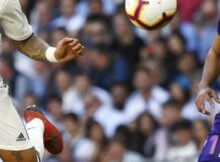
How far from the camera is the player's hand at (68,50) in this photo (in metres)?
8.20

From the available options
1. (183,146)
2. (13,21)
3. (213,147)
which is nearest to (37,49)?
(13,21)

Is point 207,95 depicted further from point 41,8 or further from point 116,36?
point 41,8

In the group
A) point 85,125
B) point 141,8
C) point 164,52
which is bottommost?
point 141,8

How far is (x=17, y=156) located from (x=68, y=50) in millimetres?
830

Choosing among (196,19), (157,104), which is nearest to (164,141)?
(157,104)

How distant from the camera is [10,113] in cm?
827

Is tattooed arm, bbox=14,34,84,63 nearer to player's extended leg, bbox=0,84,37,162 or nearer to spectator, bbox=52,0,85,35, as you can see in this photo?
player's extended leg, bbox=0,84,37,162

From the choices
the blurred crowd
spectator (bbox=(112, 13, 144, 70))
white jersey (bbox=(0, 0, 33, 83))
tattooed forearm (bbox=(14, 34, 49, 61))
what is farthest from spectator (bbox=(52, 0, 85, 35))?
white jersey (bbox=(0, 0, 33, 83))

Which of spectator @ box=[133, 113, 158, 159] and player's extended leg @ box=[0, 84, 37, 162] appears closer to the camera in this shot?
player's extended leg @ box=[0, 84, 37, 162]

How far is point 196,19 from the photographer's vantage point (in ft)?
46.6

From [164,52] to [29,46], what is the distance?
528 centimetres

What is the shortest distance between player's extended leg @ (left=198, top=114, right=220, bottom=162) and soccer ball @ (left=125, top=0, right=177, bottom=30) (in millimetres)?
1363

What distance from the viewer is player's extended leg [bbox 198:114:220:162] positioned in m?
7.92

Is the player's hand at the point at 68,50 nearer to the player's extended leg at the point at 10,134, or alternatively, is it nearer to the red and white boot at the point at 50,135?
the player's extended leg at the point at 10,134
